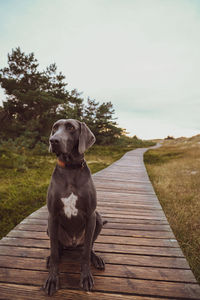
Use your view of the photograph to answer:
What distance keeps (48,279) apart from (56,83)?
18699 millimetres

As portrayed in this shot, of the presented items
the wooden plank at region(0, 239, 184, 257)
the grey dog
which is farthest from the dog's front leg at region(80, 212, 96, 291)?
the wooden plank at region(0, 239, 184, 257)

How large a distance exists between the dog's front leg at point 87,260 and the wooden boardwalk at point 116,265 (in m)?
0.06

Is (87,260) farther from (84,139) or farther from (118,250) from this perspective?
(84,139)

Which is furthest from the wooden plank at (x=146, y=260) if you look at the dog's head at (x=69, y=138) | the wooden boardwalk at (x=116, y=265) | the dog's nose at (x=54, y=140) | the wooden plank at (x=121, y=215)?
the dog's nose at (x=54, y=140)

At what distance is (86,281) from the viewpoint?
1.56m

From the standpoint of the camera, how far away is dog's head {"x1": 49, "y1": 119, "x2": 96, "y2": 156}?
5.22 feet

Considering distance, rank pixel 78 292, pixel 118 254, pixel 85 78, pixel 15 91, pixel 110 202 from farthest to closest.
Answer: pixel 85 78 < pixel 15 91 < pixel 110 202 < pixel 118 254 < pixel 78 292

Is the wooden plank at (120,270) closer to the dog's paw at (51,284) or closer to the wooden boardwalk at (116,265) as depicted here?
the wooden boardwalk at (116,265)

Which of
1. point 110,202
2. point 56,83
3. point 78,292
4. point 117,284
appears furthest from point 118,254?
point 56,83

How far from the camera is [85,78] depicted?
16312 millimetres

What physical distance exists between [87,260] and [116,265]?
394mm

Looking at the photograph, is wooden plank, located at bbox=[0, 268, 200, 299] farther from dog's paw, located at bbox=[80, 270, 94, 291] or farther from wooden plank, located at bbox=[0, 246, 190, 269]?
wooden plank, located at bbox=[0, 246, 190, 269]

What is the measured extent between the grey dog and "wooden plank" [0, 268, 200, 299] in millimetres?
100

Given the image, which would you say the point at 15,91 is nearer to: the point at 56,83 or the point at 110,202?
the point at 56,83
